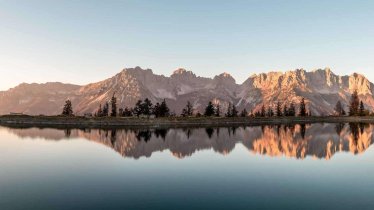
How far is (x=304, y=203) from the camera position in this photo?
104ft

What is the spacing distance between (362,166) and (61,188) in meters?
47.1

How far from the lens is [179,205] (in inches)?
1198

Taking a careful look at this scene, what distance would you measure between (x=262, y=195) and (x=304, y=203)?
4495 mm

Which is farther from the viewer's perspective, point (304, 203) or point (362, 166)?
point (362, 166)

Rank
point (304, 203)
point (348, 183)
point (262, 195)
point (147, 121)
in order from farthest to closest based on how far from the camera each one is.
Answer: point (147, 121), point (348, 183), point (262, 195), point (304, 203)

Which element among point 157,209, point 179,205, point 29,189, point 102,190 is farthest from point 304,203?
point 29,189

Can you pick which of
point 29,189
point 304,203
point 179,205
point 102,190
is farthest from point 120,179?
point 304,203

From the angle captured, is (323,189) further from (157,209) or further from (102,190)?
(102,190)

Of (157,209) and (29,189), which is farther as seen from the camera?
(29,189)

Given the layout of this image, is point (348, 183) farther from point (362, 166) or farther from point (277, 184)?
point (362, 166)

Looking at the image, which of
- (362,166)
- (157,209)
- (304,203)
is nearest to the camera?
(157,209)

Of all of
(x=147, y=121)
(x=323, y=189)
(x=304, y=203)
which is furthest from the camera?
(x=147, y=121)

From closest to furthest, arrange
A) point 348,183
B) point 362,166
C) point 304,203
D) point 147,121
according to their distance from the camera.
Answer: point 304,203
point 348,183
point 362,166
point 147,121

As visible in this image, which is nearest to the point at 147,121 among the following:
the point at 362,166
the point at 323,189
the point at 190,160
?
the point at 190,160
